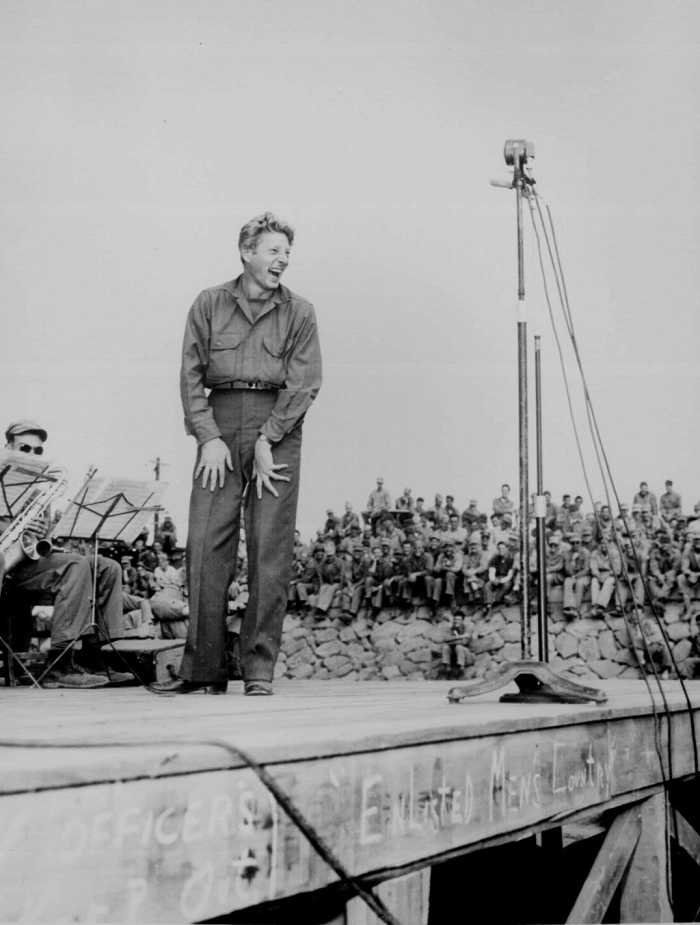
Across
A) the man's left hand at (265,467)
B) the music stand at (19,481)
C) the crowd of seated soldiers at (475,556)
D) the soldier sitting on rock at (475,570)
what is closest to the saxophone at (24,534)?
the music stand at (19,481)

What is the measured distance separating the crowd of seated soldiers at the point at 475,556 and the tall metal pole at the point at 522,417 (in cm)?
847

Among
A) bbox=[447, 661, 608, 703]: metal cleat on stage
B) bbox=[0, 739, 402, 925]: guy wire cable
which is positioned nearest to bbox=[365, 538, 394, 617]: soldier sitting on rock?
A: bbox=[447, 661, 608, 703]: metal cleat on stage

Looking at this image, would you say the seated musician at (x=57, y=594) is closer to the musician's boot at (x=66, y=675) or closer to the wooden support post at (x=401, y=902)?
the musician's boot at (x=66, y=675)

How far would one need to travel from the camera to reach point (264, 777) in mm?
1142

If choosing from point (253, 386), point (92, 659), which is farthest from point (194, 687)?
point (92, 659)

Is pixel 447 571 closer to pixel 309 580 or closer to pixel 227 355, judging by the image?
pixel 309 580

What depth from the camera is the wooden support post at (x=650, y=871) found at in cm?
258

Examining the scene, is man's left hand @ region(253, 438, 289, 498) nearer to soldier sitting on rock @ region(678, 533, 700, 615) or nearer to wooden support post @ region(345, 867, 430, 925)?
wooden support post @ region(345, 867, 430, 925)

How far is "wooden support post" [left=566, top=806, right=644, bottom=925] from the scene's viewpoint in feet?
7.74

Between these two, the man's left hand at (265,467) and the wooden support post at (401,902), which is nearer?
the wooden support post at (401,902)

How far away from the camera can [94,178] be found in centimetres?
515

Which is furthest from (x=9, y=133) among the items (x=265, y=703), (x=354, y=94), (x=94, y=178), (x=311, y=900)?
(x=311, y=900)

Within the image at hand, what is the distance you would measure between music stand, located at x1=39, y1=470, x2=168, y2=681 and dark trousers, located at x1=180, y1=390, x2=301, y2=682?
1.41m

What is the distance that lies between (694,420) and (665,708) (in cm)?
958
